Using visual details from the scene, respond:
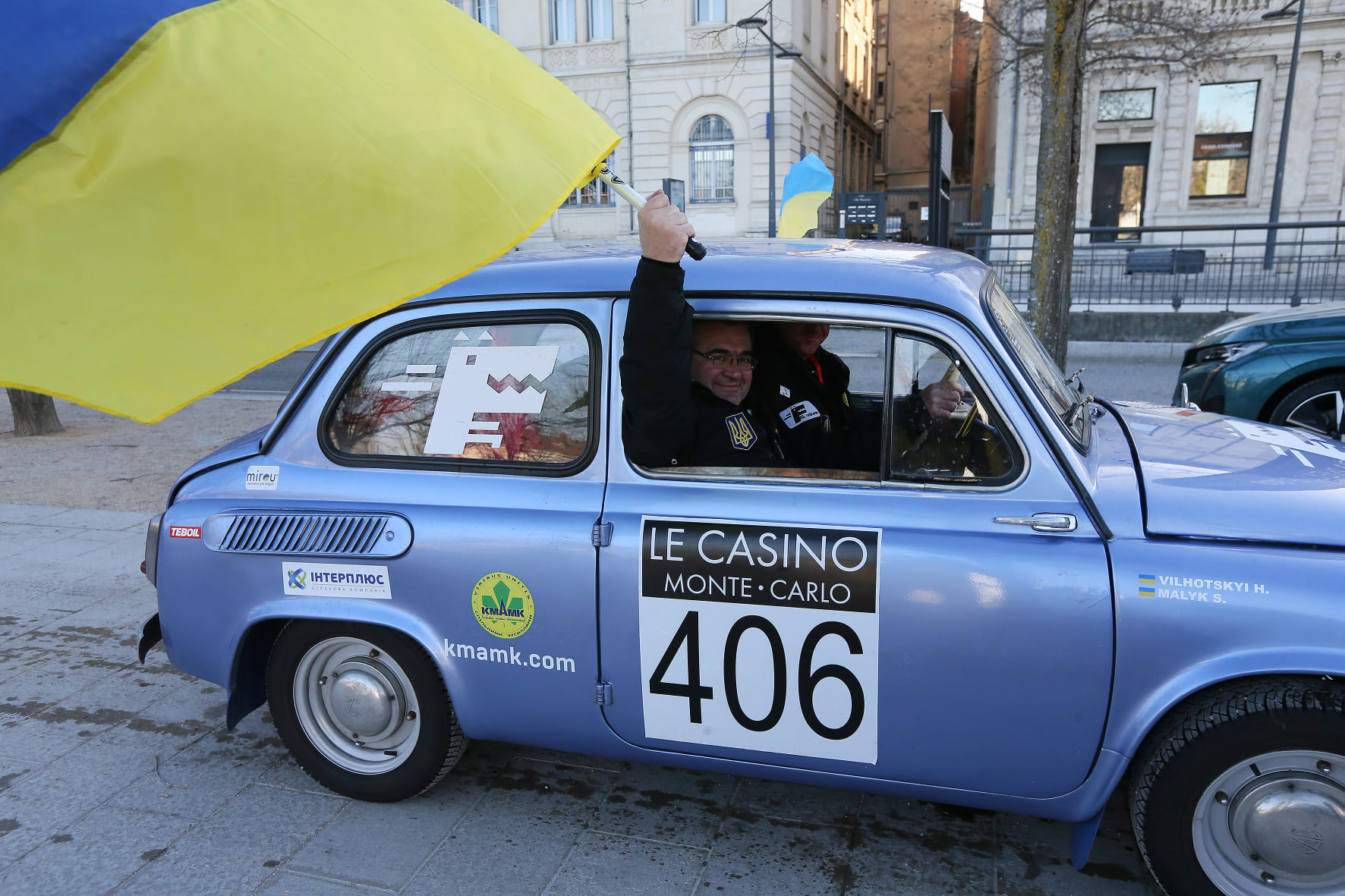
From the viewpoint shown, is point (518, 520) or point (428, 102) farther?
point (518, 520)

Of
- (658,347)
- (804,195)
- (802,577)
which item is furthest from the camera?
(804,195)

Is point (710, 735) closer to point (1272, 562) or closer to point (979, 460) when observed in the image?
point (979, 460)

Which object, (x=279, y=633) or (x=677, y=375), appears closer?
(x=677, y=375)

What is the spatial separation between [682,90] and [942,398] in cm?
3258

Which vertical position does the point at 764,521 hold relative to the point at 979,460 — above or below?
below

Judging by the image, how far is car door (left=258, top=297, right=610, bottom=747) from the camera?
9.07 feet

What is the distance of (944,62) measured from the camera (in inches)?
2185

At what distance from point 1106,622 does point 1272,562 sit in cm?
43

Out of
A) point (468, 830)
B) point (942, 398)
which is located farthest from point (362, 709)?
point (942, 398)

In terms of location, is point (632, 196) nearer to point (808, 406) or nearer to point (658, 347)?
point (658, 347)

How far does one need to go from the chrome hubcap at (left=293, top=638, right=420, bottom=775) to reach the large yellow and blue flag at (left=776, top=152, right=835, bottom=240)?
3729 millimetres

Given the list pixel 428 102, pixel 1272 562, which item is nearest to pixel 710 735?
pixel 1272 562

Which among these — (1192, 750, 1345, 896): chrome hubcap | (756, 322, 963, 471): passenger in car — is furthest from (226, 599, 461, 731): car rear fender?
(1192, 750, 1345, 896): chrome hubcap

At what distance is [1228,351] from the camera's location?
6.76 meters
